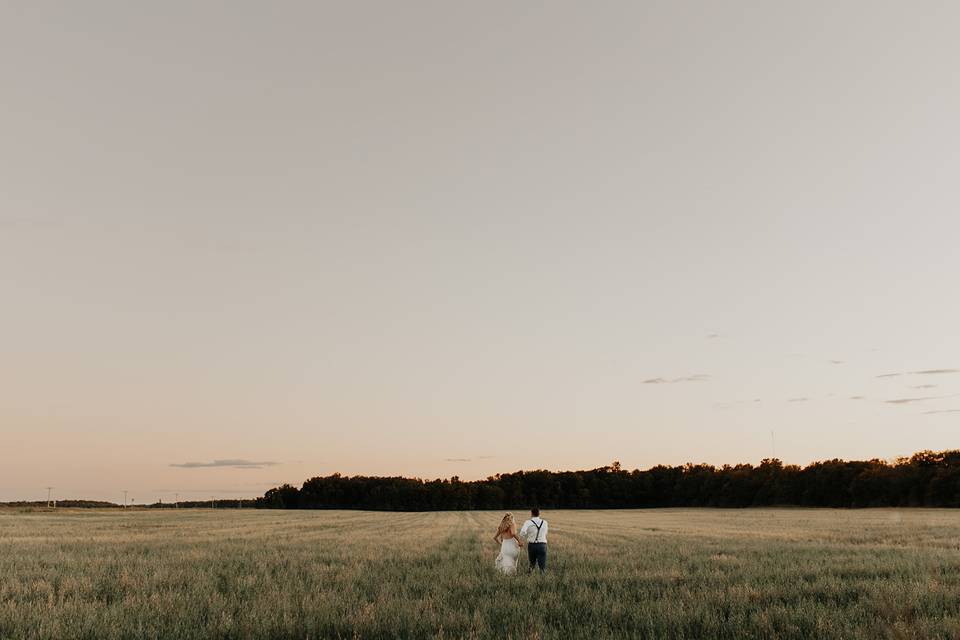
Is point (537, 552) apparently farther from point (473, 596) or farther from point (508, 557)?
point (473, 596)

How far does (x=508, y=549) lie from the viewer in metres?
18.5

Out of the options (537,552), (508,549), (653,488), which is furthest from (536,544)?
(653,488)

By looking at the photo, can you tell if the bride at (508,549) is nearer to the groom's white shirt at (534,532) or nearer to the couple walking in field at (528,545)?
the couple walking in field at (528,545)

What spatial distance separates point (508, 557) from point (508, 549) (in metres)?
0.20

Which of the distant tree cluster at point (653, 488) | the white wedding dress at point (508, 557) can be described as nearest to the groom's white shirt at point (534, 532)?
the white wedding dress at point (508, 557)

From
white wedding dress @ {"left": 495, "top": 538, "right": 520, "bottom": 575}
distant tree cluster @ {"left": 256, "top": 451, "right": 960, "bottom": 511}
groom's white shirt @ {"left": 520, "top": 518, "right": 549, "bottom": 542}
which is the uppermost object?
groom's white shirt @ {"left": 520, "top": 518, "right": 549, "bottom": 542}

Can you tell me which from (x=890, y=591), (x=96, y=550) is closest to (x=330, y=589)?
(x=890, y=591)

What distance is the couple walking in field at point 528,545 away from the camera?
60.5ft

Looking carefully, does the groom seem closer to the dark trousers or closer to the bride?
the dark trousers

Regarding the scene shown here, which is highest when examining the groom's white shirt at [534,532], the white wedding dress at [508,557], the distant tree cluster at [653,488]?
the groom's white shirt at [534,532]

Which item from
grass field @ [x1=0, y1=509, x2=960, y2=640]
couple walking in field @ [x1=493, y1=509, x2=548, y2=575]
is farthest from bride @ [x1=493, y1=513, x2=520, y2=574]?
grass field @ [x1=0, y1=509, x2=960, y2=640]

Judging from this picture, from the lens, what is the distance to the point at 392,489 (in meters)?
180

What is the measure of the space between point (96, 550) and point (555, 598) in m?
19.3

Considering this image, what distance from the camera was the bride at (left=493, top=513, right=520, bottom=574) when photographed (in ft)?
60.0
